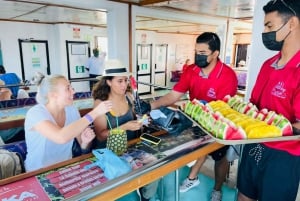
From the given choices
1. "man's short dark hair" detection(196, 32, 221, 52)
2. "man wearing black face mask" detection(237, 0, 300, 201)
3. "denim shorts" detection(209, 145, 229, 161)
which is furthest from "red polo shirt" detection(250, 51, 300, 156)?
"denim shorts" detection(209, 145, 229, 161)

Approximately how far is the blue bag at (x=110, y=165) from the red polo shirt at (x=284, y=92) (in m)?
0.76

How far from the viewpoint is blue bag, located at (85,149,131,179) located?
0.95 meters

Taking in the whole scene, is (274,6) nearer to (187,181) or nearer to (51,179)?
(51,179)

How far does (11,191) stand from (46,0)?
6.63 feet

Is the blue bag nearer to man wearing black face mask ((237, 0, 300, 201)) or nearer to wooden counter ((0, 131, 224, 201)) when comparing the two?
wooden counter ((0, 131, 224, 201))

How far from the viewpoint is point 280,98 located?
3.76 feet

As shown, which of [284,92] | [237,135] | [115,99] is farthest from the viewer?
[115,99]

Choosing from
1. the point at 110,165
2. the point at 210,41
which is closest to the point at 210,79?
the point at 210,41

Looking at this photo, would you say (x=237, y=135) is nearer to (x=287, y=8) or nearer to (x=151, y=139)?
(x=151, y=139)

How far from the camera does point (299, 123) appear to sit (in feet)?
3.36

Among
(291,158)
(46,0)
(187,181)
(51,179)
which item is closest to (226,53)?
(187,181)

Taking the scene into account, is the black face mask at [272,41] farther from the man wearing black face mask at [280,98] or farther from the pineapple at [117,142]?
the pineapple at [117,142]

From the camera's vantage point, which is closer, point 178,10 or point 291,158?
point 291,158

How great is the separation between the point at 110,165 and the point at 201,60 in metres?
1.09
